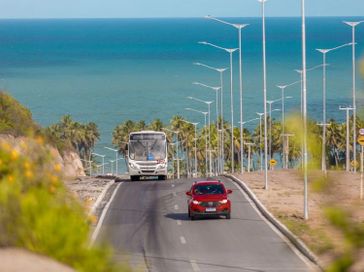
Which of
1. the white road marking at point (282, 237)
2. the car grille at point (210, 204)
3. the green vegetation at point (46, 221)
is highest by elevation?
the green vegetation at point (46, 221)

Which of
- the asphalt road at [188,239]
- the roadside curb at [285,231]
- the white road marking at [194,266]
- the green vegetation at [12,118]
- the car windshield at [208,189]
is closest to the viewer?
the white road marking at [194,266]

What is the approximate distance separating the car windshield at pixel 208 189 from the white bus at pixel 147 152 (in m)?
18.0

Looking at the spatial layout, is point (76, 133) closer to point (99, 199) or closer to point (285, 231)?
point (99, 199)

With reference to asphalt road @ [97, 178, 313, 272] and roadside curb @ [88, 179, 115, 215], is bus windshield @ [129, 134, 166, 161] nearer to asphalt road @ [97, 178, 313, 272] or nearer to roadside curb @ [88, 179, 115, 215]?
roadside curb @ [88, 179, 115, 215]

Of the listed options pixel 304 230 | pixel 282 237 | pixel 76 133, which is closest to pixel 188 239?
pixel 282 237

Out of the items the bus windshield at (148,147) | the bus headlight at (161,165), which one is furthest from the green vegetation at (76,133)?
the bus windshield at (148,147)

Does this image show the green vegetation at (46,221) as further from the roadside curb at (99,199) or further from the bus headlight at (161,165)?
the bus headlight at (161,165)

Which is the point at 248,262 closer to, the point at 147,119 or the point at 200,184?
the point at 200,184

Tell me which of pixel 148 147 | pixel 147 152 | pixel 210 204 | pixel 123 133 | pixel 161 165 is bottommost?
pixel 210 204

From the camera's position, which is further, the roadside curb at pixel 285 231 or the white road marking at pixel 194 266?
the roadside curb at pixel 285 231

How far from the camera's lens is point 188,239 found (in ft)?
110

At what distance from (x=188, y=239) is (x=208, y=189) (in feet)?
19.8

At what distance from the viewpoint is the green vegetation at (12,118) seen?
2697 inches

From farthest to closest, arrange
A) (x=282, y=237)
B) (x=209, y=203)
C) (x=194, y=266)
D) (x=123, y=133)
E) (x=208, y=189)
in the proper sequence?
(x=123, y=133) < (x=208, y=189) < (x=209, y=203) < (x=282, y=237) < (x=194, y=266)
